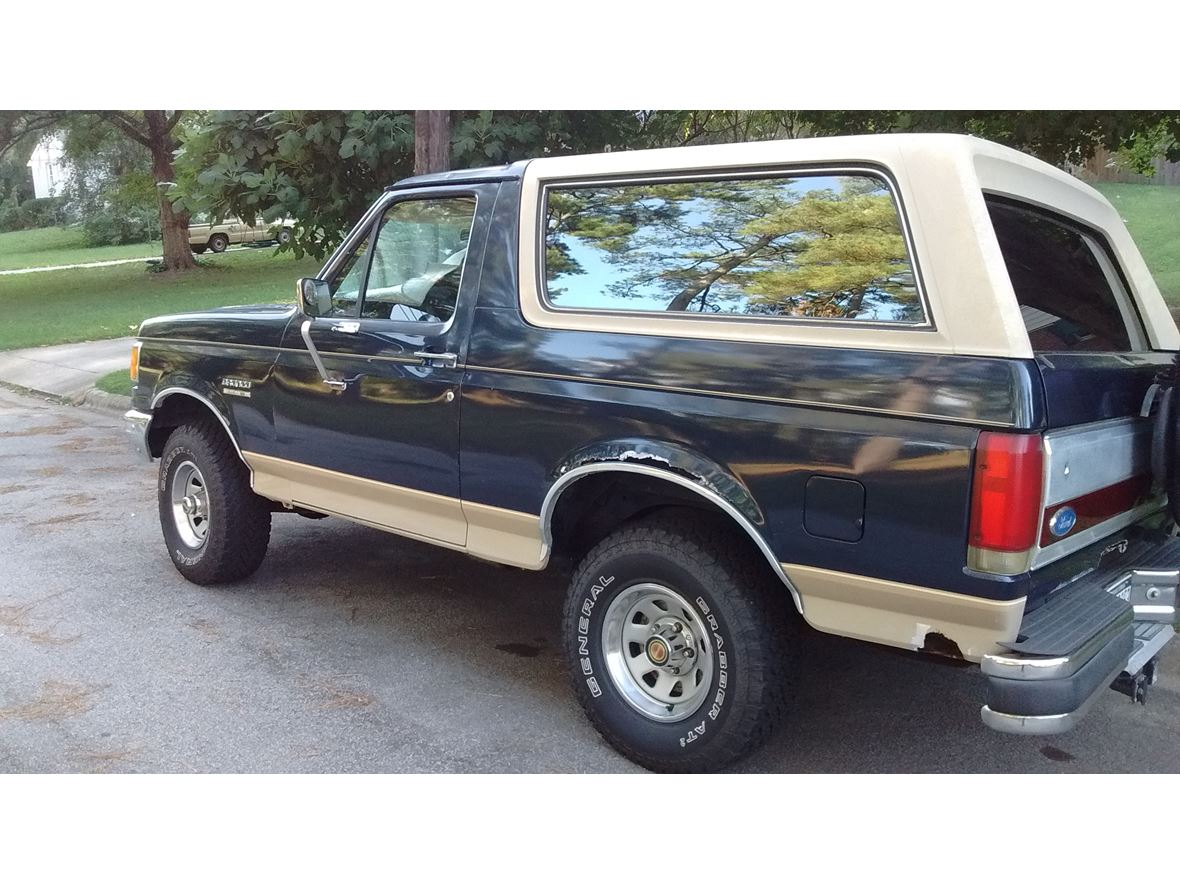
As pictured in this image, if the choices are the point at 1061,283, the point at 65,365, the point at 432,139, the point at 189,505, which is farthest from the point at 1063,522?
the point at 65,365

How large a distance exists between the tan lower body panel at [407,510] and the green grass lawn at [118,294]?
12585mm

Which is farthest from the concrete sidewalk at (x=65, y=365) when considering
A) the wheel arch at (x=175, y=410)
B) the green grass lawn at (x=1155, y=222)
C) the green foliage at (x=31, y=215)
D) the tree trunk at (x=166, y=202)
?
the green foliage at (x=31, y=215)

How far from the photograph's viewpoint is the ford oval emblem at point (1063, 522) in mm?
2953

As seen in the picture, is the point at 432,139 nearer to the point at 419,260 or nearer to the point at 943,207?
the point at 419,260

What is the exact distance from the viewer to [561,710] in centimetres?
409

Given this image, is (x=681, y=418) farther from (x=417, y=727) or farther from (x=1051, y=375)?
(x=417, y=727)

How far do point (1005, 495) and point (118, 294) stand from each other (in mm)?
22760

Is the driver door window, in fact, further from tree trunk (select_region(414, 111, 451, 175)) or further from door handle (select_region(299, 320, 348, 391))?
tree trunk (select_region(414, 111, 451, 175))

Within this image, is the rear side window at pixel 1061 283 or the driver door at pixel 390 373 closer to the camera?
the rear side window at pixel 1061 283

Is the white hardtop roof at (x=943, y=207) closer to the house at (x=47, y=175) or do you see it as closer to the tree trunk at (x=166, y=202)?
the tree trunk at (x=166, y=202)

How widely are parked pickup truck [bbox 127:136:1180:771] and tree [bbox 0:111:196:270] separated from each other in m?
22.4

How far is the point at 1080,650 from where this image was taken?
2842 millimetres

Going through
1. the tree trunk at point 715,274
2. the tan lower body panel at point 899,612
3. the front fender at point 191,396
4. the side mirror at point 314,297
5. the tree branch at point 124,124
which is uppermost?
the tree branch at point 124,124

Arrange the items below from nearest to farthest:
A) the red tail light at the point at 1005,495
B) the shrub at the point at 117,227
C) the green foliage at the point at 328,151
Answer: the red tail light at the point at 1005,495, the green foliage at the point at 328,151, the shrub at the point at 117,227
